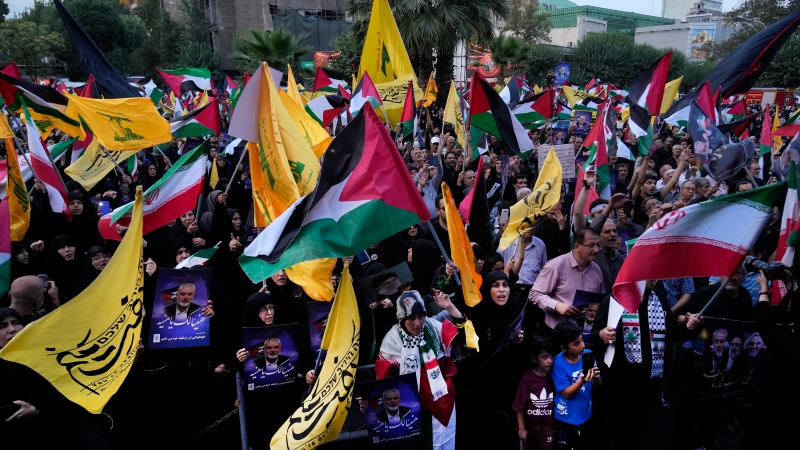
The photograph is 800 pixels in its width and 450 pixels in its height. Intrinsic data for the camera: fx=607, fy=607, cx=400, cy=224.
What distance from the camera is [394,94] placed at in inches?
365

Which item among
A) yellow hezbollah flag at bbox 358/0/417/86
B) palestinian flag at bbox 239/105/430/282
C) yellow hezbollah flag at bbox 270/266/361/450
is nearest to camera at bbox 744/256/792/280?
palestinian flag at bbox 239/105/430/282

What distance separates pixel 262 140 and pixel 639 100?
6.94 m

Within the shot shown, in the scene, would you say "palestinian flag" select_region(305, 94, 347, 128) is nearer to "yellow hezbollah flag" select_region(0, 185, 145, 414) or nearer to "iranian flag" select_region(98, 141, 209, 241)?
"iranian flag" select_region(98, 141, 209, 241)

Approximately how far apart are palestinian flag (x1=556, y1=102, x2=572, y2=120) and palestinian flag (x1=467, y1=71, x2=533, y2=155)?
8304mm

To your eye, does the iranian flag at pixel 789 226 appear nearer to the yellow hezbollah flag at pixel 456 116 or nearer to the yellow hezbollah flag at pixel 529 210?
the yellow hezbollah flag at pixel 529 210

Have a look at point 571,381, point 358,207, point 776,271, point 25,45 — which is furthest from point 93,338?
point 25,45

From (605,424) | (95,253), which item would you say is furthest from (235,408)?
(605,424)

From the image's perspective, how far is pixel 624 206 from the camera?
624cm

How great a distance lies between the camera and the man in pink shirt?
4.55 meters

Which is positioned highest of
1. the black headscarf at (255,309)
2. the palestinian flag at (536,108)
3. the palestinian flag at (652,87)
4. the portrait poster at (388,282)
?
the palestinian flag at (652,87)

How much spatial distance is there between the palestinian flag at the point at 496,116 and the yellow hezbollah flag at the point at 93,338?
4.69 metres

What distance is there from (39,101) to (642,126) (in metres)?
8.18

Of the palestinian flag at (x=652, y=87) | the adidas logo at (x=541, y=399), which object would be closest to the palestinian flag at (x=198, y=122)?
the adidas logo at (x=541, y=399)

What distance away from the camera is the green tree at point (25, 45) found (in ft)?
107
